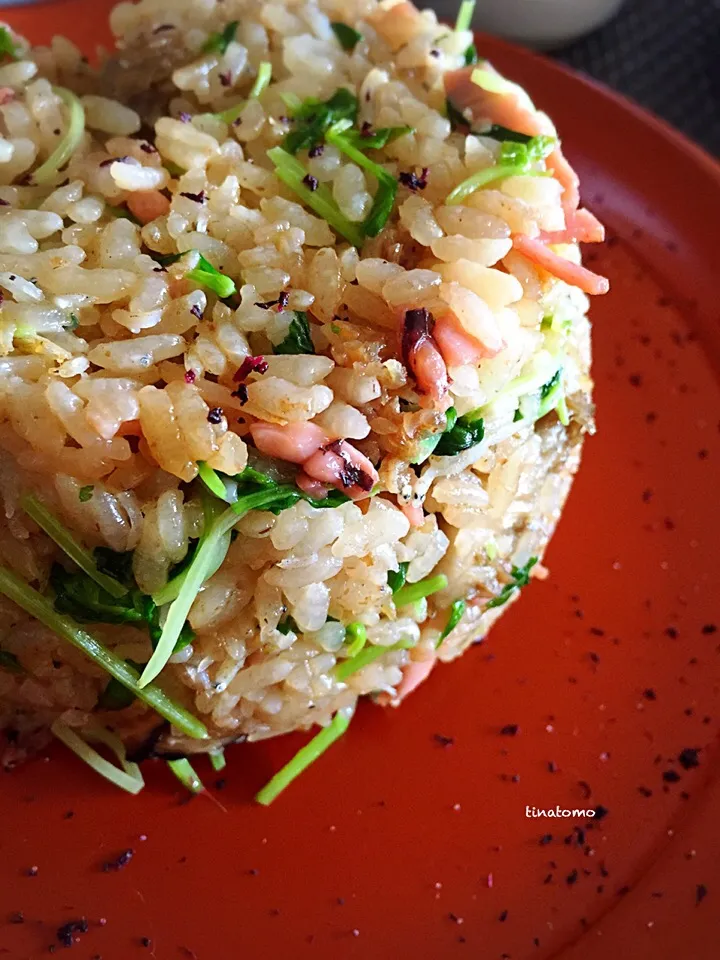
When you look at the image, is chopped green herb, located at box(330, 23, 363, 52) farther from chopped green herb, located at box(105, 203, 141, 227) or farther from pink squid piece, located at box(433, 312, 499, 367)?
pink squid piece, located at box(433, 312, 499, 367)

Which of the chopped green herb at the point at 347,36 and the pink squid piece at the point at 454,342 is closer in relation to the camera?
the pink squid piece at the point at 454,342

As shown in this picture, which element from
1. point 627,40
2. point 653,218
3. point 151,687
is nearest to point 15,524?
point 151,687

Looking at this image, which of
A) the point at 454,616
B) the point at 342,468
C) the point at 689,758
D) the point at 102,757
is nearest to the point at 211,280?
the point at 342,468

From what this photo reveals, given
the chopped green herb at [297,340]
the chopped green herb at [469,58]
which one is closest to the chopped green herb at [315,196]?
the chopped green herb at [297,340]

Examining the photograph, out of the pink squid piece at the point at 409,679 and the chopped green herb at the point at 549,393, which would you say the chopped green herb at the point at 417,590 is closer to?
the pink squid piece at the point at 409,679

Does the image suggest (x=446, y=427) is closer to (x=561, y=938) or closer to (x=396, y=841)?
(x=396, y=841)

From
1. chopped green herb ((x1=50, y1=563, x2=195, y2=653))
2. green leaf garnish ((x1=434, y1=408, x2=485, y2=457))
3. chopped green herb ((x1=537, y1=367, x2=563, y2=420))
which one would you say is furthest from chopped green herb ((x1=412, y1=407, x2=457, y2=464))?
chopped green herb ((x1=50, y1=563, x2=195, y2=653))
